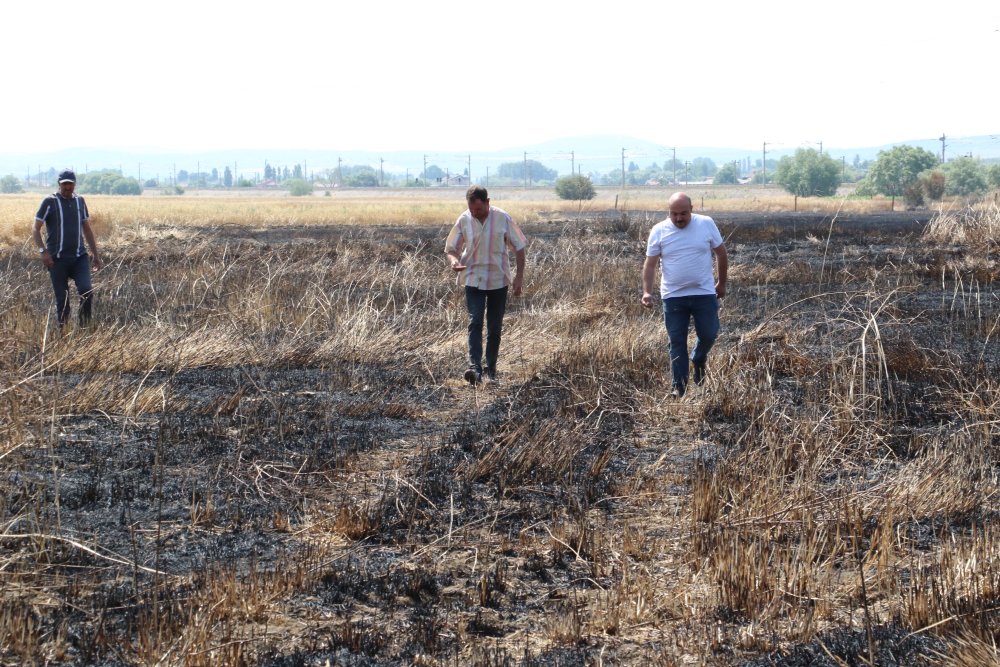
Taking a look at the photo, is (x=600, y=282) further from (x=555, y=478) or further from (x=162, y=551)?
(x=162, y=551)

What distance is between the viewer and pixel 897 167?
4547 inches

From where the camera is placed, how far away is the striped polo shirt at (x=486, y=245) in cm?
858

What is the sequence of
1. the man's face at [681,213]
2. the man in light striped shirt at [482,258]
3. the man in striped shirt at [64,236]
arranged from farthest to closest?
the man in striped shirt at [64,236], the man in light striped shirt at [482,258], the man's face at [681,213]

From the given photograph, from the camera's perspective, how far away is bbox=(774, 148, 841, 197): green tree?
12675cm

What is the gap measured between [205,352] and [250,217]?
43128mm

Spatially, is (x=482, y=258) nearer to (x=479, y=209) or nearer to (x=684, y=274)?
(x=479, y=209)

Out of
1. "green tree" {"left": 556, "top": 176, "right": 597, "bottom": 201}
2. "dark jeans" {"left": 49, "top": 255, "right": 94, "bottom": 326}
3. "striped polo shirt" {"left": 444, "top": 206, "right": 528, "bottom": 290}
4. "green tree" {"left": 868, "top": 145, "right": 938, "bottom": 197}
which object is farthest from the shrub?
"dark jeans" {"left": 49, "top": 255, "right": 94, "bottom": 326}

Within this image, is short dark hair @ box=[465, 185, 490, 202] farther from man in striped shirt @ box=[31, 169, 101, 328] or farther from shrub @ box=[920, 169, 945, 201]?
shrub @ box=[920, 169, 945, 201]

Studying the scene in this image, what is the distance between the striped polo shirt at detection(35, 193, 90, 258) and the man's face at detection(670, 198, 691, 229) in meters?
5.52

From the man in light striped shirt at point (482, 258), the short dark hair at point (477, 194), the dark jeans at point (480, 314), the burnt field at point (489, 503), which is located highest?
the short dark hair at point (477, 194)

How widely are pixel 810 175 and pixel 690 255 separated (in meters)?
125

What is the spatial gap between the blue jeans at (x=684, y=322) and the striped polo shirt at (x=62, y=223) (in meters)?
5.56

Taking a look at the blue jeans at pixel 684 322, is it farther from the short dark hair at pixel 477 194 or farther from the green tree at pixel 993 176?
the green tree at pixel 993 176

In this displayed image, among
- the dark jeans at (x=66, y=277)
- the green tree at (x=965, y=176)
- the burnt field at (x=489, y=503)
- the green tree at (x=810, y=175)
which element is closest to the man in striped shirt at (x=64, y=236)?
the dark jeans at (x=66, y=277)
